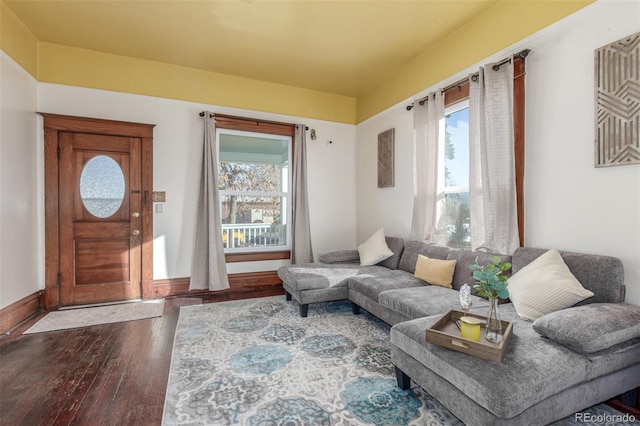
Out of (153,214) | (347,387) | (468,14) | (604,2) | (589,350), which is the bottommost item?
(347,387)

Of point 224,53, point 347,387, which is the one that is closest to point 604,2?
point 347,387

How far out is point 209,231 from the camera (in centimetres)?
404

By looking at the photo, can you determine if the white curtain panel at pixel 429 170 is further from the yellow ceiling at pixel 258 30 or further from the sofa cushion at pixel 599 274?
the sofa cushion at pixel 599 274

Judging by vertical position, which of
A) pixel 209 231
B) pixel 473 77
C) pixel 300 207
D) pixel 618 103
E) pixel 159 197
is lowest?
pixel 209 231

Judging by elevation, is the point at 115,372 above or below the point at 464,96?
below

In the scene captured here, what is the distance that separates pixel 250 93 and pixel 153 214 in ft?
7.27

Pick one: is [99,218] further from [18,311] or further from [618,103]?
[618,103]

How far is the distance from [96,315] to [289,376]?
257 cm

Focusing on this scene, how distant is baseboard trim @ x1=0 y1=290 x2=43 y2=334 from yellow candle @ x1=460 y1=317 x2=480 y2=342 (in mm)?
3914

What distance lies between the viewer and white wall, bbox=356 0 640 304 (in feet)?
6.39

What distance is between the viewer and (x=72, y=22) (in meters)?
3.09

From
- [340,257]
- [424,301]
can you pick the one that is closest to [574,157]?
[424,301]

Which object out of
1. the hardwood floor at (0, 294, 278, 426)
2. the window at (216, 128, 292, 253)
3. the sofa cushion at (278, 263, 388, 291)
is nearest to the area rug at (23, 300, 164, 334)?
the hardwood floor at (0, 294, 278, 426)

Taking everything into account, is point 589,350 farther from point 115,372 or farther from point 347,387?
point 115,372
